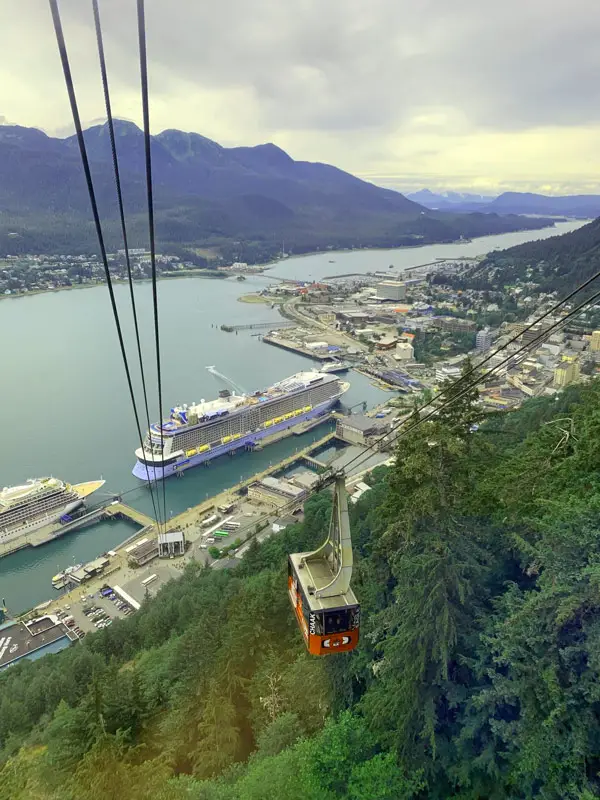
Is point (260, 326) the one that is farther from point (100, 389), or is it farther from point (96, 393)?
point (96, 393)

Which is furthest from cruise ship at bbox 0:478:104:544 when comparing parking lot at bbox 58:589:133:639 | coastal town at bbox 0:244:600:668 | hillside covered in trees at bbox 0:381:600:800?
hillside covered in trees at bbox 0:381:600:800

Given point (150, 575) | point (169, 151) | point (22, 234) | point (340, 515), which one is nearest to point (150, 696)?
point (340, 515)

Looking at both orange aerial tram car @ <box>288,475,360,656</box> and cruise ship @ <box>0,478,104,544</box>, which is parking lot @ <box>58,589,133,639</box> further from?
orange aerial tram car @ <box>288,475,360,656</box>

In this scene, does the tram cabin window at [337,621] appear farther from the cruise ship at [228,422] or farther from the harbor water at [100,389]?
the cruise ship at [228,422]

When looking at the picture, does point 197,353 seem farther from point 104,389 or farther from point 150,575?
point 150,575

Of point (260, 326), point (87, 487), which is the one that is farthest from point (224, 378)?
point (260, 326)
